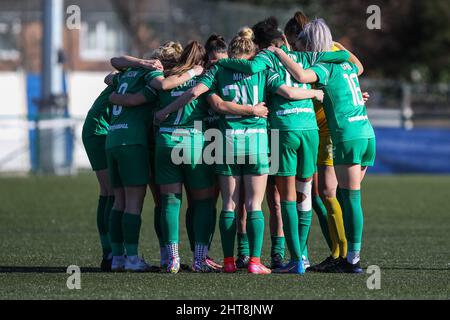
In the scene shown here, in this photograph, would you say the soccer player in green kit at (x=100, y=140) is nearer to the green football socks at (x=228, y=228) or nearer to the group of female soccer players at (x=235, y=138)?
the group of female soccer players at (x=235, y=138)

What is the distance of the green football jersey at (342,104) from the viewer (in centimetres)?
873

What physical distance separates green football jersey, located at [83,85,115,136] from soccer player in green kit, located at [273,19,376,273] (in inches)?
74.9

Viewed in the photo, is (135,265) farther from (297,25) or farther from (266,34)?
(297,25)

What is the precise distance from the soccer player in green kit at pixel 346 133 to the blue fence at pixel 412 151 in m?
16.0

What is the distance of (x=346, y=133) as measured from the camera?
28.6ft

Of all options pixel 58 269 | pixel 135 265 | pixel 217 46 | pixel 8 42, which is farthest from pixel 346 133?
pixel 8 42

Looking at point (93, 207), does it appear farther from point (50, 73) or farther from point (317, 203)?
point (50, 73)

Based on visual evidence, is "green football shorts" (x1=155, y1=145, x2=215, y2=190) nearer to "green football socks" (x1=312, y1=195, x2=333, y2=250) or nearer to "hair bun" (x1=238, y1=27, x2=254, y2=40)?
"hair bun" (x1=238, y1=27, x2=254, y2=40)

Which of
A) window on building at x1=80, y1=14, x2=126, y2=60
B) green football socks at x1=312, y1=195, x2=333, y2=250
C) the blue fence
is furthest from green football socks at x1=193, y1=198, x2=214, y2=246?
window on building at x1=80, y1=14, x2=126, y2=60

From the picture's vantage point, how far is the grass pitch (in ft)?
24.9

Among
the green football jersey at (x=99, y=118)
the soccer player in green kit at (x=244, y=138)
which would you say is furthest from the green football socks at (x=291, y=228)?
the green football jersey at (x=99, y=118)

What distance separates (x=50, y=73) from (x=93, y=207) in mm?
10028

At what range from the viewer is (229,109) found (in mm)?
8516
